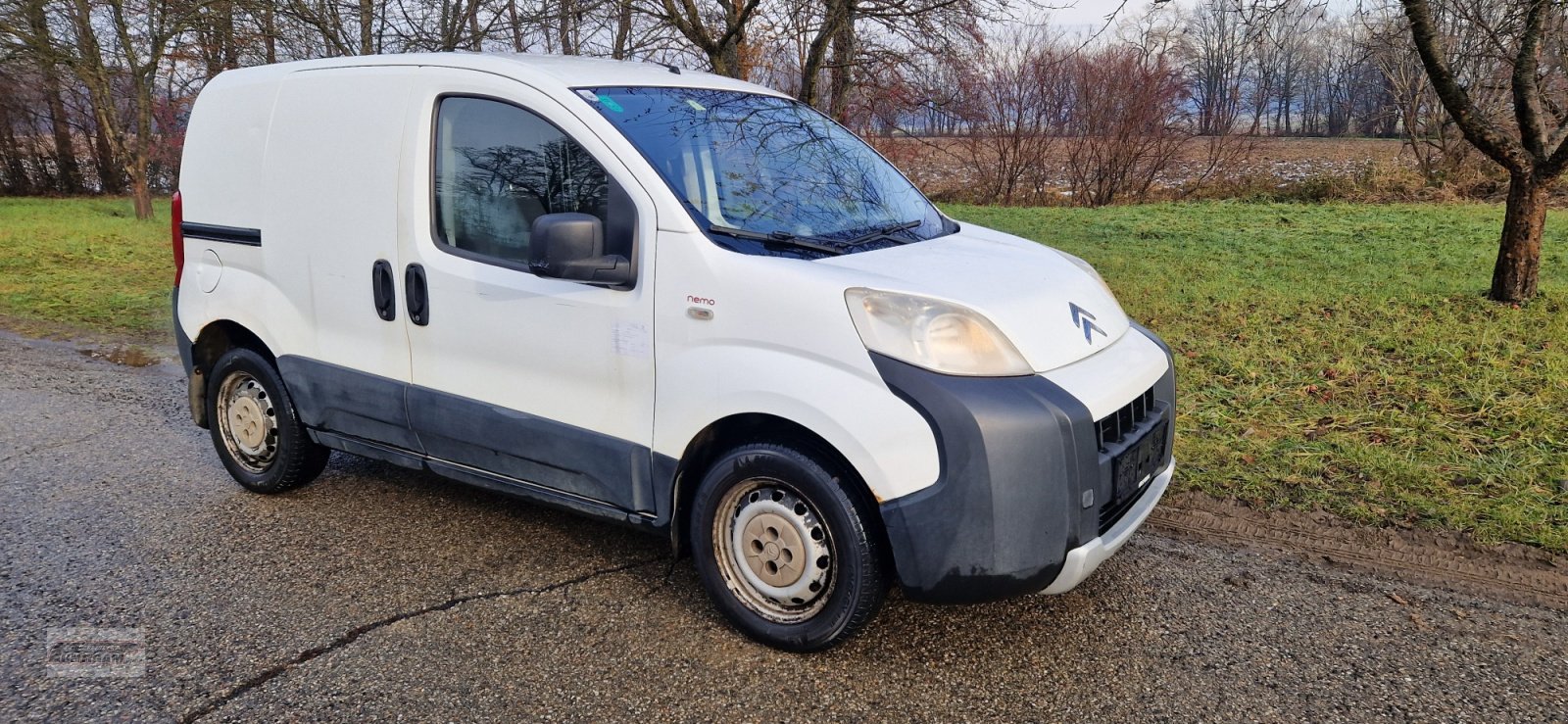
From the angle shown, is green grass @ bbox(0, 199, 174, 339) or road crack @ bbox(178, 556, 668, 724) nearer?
road crack @ bbox(178, 556, 668, 724)

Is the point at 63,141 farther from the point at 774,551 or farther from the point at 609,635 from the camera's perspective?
the point at 774,551

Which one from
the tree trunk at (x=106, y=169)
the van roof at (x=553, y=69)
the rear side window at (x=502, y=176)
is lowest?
the rear side window at (x=502, y=176)

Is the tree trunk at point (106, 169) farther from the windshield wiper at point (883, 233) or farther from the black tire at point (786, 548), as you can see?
the black tire at point (786, 548)

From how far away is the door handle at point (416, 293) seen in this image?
3850mm

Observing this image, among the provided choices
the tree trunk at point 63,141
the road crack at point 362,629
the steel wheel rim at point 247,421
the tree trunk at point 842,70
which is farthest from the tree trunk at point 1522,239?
the tree trunk at point 63,141

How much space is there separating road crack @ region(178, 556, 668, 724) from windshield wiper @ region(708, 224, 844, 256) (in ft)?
4.61

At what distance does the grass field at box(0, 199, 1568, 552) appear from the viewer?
4.61 meters

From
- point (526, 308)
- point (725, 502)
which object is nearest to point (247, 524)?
point (526, 308)

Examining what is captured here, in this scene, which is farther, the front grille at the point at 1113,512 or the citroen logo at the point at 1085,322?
the citroen logo at the point at 1085,322

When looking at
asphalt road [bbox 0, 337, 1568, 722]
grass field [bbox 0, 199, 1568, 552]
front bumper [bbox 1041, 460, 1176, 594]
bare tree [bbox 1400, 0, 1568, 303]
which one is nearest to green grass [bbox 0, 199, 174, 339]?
grass field [bbox 0, 199, 1568, 552]

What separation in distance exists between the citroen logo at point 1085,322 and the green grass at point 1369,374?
5.42 feet

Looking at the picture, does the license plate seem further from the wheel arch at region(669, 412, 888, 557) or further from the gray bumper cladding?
the wheel arch at region(669, 412, 888, 557)

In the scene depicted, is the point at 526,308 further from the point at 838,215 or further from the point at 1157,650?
the point at 1157,650

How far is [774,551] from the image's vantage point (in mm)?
3250
